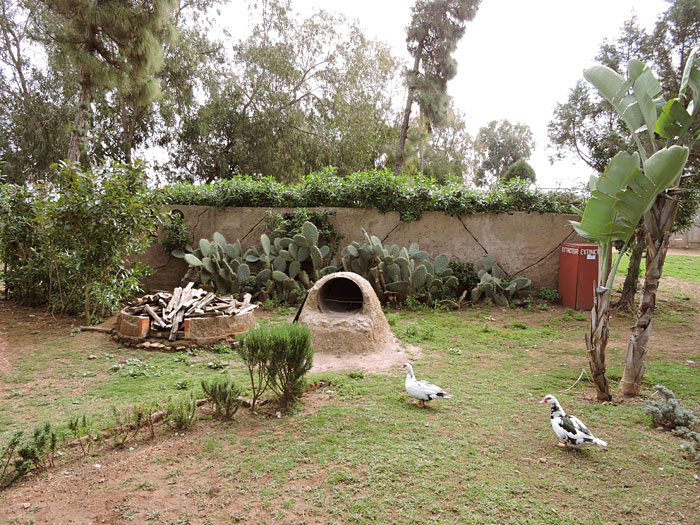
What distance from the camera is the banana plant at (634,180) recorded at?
3.13m

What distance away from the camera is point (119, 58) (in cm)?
832

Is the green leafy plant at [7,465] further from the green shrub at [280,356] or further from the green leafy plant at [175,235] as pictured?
the green leafy plant at [175,235]

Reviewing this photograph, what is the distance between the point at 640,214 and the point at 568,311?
4657mm

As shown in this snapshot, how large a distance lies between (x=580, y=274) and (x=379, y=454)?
6.49 metres

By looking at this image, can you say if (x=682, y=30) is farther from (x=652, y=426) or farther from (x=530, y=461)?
(x=530, y=461)

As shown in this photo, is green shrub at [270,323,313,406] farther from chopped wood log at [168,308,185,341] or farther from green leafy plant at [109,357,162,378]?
chopped wood log at [168,308,185,341]

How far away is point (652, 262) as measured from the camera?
3.53 m

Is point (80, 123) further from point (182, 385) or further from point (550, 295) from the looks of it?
point (550, 295)

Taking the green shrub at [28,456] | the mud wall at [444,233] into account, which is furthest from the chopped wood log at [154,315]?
the mud wall at [444,233]

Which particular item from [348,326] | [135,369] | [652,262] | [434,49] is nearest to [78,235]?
[135,369]

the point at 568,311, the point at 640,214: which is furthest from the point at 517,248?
the point at 640,214

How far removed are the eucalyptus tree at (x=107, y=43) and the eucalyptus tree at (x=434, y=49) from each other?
931 cm

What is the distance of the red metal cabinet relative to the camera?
751 cm

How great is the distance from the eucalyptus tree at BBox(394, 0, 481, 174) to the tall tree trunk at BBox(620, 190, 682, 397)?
1256 cm
